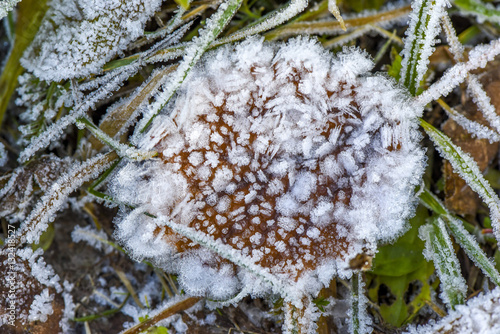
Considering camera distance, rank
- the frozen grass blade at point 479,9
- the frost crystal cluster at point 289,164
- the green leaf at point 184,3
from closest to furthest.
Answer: the frost crystal cluster at point 289,164 < the green leaf at point 184,3 < the frozen grass blade at point 479,9

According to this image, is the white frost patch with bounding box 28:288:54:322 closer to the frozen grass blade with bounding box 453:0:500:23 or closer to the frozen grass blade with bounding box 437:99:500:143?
the frozen grass blade with bounding box 437:99:500:143

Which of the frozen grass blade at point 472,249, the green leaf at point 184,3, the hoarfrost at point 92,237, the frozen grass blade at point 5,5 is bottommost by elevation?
the frozen grass blade at point 472,249

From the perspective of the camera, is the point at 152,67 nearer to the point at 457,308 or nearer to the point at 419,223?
the point at 419,223

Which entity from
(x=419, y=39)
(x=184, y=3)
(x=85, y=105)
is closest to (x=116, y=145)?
(x=85, y=105)

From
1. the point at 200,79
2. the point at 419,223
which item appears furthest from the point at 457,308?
the point at 200,79

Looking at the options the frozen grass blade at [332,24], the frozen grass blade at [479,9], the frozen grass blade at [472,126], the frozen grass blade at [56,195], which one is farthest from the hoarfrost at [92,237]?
the frozen grass blade at [479,9]

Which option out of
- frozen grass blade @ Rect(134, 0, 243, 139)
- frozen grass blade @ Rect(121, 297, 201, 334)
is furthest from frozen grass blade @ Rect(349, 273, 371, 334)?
frozen grass blade @ Rect(134, 0, 243, 139)

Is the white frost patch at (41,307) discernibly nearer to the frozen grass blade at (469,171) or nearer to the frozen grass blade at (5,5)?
the frozen grass blade at (5,5)
